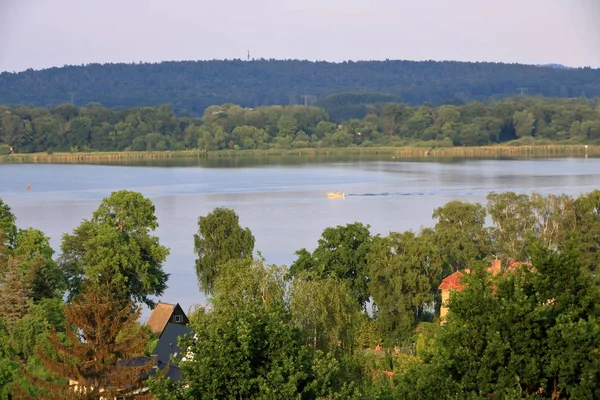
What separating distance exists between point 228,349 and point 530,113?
110 m

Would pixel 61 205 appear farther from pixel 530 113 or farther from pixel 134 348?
pixel 530 113

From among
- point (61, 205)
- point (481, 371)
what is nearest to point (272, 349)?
point (481, 371)

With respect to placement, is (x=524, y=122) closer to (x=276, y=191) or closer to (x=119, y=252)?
(x=276, y=191)

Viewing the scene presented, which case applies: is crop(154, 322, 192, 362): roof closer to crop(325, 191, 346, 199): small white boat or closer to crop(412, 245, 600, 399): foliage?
crop(412, 245, 600, 399): foliage

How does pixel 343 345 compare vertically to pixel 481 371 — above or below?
below

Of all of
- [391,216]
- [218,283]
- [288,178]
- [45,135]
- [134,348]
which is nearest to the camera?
[134,348]

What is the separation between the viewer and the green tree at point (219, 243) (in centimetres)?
2650

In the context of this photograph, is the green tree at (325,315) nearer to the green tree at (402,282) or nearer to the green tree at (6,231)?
the green tree at (402,282)

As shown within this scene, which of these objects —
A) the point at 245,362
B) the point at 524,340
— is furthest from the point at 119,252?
the point at 524,340

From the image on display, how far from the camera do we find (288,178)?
72.8m

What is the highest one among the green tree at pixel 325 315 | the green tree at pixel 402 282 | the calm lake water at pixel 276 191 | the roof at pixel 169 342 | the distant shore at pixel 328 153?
the green tree at pixel 325 315

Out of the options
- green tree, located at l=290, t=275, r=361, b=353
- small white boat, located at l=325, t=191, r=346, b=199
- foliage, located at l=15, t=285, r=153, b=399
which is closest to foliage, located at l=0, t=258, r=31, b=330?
green tree, located at l=290, t=275, r=361, b=353

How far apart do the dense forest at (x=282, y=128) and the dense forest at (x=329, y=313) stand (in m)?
83.8

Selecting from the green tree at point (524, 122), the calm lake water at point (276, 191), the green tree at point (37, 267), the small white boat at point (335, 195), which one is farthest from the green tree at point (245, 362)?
the green tree at point (524, 122)
